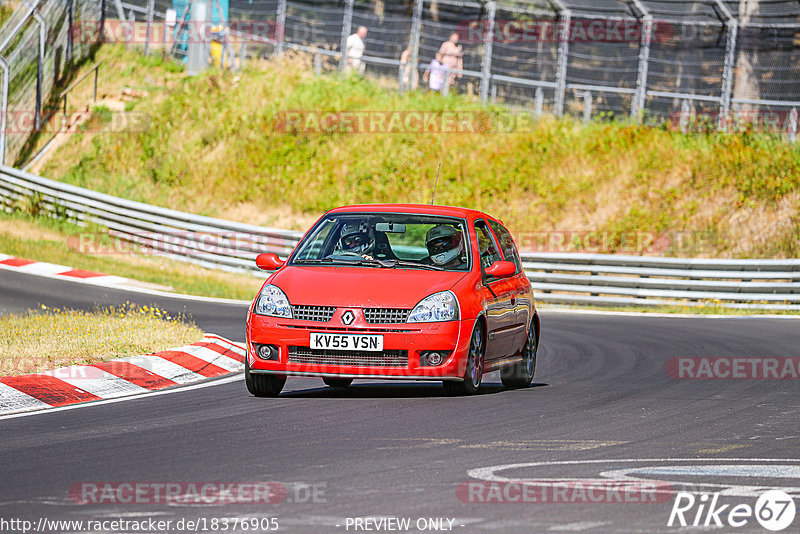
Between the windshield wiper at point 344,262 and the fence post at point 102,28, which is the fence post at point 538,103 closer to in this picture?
the fence post at point 102,28

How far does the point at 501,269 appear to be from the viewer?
10.4m

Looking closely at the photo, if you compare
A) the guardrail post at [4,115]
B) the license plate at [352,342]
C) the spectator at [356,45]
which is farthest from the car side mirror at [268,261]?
the guardrail post at [4,115]

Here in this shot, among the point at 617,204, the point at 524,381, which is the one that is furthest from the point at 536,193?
the point at 524,381

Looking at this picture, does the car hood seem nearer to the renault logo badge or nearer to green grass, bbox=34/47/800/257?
the renault logo badge

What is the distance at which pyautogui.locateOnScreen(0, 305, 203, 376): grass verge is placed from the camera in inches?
422

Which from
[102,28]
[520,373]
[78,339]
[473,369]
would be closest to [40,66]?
[102,28]

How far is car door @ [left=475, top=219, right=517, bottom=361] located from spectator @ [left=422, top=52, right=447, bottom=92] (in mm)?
19529

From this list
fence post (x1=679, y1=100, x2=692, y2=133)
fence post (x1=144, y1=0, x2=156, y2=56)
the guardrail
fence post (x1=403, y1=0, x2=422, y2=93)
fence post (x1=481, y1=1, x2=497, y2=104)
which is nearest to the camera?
the guardrail

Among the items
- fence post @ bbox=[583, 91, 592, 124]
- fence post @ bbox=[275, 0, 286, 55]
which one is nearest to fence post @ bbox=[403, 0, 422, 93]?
fence post @ bbox=[275, 0, 286, 55]

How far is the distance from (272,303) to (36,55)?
26.1 meters

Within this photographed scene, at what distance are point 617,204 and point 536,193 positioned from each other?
2.04m

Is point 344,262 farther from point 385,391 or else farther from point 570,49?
point 570,49

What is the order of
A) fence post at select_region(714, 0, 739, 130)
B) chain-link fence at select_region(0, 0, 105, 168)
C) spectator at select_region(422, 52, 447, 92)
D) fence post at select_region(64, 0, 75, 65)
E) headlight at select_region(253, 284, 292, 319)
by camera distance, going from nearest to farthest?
headlight at select_region(253, 284, 292, 319) → fence post at select_region(714, 0, 739, 130) → spectator at select_region(422, 52, 447, 92) → chain-link fence at select_region(0, 0, 105, 168) → fence post at select_region(64, 0, 75, 65)

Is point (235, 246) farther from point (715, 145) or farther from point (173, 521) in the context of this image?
point (173, 521)
